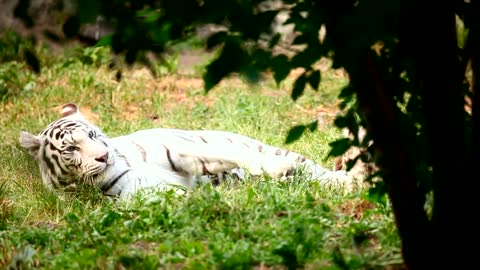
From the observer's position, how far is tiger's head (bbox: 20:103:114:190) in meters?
5.20

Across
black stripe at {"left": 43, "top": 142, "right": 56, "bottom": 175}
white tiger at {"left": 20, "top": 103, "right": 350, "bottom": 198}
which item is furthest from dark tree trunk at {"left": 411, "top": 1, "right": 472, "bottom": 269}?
black stripe at {"left": 43, "top": 142, "right": 56, "bottom": 175}

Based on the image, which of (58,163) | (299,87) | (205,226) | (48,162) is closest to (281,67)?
(299,87)

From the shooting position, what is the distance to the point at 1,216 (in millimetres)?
4547

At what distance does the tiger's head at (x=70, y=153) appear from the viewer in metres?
5.20

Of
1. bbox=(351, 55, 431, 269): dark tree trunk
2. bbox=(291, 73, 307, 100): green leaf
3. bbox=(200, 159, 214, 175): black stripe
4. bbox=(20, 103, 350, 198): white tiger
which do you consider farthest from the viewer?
bbox=(200, 159, 214, 175): black stripe

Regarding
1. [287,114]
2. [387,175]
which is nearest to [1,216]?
[387,175]

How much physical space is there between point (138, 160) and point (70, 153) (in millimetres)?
448

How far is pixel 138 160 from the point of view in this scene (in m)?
5.54

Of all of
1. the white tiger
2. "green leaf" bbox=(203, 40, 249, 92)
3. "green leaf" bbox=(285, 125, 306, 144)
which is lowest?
the white tiger

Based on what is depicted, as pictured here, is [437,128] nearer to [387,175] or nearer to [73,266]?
[387,175]

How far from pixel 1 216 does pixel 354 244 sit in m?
1.94

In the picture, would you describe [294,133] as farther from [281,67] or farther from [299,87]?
[281,67]

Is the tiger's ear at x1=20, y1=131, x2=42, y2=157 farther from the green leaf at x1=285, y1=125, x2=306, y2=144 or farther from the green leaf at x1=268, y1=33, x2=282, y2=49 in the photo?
the green leaf at x1=268, y1=33, x2=282, y2=49

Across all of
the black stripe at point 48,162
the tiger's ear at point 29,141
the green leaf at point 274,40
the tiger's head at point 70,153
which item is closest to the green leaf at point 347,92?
the green leaf at point 274,40
